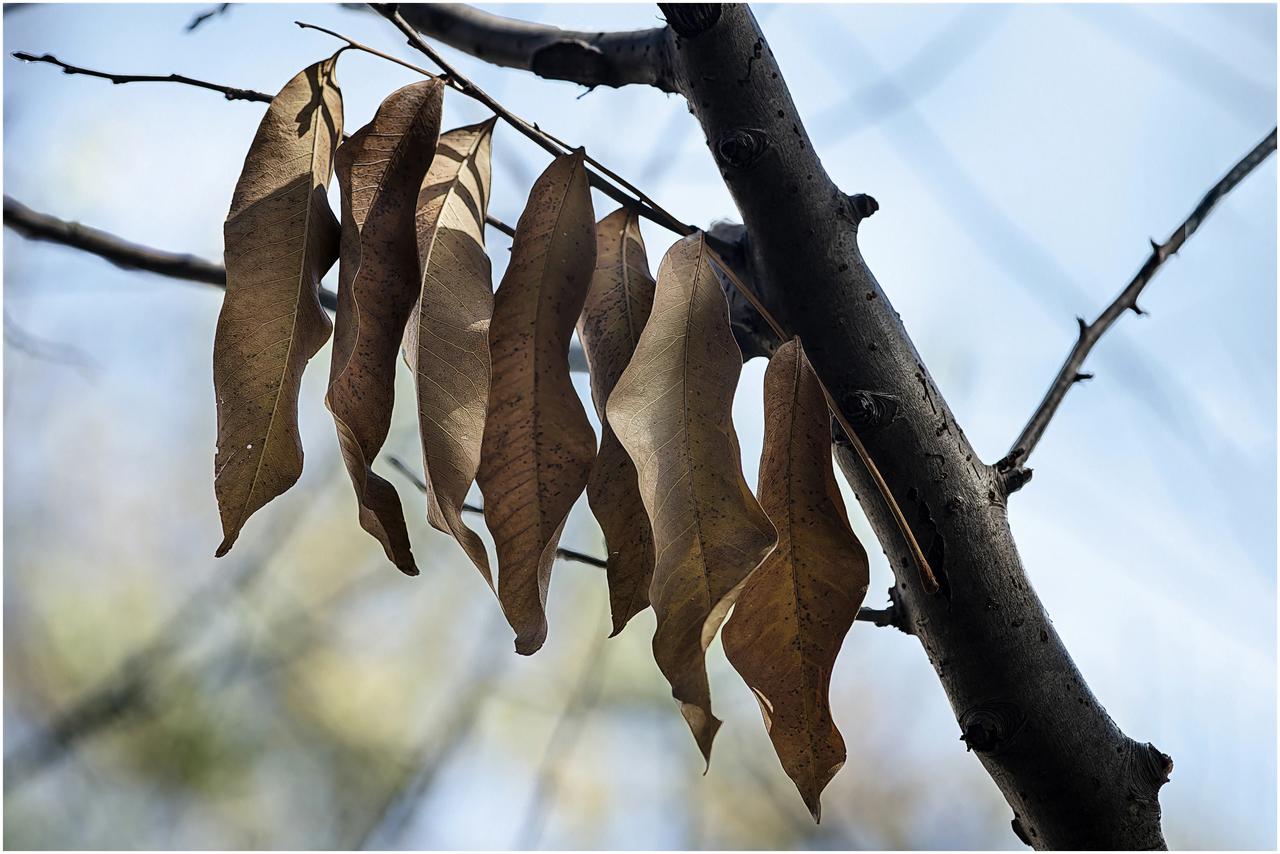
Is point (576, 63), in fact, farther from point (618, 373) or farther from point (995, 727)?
point (995, 727)

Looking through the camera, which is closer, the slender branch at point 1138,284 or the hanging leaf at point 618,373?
the hanging leaf at point 618,373

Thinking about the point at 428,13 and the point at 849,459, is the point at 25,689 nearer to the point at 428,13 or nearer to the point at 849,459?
the point at 428,13

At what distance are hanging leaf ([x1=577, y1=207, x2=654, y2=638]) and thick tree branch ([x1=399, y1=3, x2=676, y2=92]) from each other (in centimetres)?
8

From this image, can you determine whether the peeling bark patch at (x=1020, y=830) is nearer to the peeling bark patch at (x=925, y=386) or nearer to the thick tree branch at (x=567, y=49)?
the peeling bark patch at (x=925, y=386)

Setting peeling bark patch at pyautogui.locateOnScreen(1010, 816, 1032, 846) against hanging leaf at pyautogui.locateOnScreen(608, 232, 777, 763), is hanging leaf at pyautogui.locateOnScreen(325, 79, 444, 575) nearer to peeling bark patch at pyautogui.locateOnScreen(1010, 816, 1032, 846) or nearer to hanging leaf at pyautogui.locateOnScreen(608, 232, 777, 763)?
hanging leaf at pyautogui.locateOnScreen(608, 232, 777, 763)

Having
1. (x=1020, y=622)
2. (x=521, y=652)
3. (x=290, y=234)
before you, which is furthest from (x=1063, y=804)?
(x=290, y=234)

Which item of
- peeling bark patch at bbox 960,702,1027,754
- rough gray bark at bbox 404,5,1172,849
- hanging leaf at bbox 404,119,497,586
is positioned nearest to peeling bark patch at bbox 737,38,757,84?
rough gray bark at bbox 404,5,1172,849

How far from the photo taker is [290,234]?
A: 27cm

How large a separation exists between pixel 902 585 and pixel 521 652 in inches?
6.5

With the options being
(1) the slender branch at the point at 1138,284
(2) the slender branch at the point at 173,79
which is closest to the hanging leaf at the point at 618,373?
(2) the slender branch at the point at 173,79

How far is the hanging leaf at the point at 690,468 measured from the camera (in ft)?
0.71

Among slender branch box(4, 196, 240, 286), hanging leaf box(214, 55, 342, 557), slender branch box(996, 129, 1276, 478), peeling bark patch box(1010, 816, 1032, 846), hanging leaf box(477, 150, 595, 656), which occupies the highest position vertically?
slender branch box(996, 129, 1276, 478)

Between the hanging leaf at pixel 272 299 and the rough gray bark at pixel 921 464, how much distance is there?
0.44ft

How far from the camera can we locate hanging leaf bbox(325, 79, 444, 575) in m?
0.24
